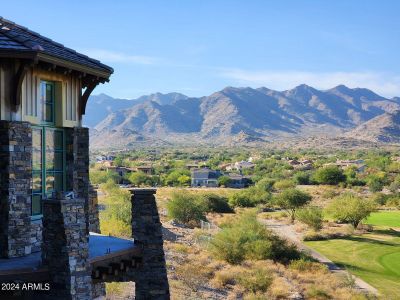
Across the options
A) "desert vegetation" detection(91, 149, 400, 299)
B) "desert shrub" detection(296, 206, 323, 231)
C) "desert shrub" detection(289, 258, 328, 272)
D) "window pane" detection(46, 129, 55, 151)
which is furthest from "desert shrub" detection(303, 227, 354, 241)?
"window pane" detection(46, 129, 55, 151)

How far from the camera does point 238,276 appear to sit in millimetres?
28328

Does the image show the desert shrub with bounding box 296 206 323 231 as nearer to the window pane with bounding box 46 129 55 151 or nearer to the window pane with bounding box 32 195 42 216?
the window pane with bounding box 46 129 55 151

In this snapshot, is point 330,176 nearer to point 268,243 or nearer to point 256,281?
point 268,243

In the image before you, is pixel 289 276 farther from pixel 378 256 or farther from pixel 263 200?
pixel 263 200

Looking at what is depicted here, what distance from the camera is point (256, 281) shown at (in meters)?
26.7

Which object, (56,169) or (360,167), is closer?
(56,169)

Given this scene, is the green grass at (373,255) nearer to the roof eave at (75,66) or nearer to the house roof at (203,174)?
the roof eave at (75,66)

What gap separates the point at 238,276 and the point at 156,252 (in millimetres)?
16710

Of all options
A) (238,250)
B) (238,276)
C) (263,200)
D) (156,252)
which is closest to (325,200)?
(263,200)

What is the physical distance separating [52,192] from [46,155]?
1.19 metres

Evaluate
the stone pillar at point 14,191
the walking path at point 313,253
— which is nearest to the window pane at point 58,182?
the stone pillar at point 14,191

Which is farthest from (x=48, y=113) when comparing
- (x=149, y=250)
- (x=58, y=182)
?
(x=149, y=250)

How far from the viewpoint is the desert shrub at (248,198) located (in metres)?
60.7

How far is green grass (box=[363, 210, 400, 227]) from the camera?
49.5 metres
